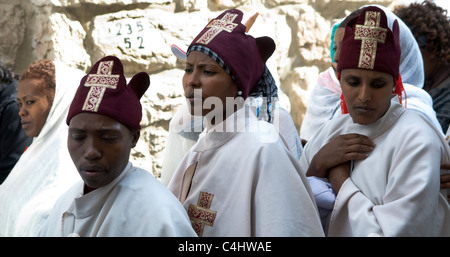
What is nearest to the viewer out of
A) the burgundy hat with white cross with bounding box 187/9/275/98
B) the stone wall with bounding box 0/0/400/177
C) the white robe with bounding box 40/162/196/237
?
the white robe with bounding box 40/162/196/237

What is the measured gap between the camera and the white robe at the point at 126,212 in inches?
73.0

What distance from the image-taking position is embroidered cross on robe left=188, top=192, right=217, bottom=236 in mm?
2103

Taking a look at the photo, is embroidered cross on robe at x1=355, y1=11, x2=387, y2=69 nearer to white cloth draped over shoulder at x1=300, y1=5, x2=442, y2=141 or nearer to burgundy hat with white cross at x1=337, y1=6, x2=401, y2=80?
burgundy hat with white cross at x1=337, y1=6, x2=401, y2=80

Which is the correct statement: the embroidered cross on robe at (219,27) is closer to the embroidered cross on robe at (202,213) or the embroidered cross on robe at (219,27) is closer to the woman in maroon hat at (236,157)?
the woman in maroon hat at (236,157)

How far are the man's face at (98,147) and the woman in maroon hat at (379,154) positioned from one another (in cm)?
82

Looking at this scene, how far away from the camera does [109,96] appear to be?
2.00 meters

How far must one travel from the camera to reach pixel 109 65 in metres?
2.07

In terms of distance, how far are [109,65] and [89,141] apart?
0.94ft

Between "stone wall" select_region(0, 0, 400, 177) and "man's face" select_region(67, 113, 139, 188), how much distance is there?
6.63 ft

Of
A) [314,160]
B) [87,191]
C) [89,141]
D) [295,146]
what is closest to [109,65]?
[89,141]

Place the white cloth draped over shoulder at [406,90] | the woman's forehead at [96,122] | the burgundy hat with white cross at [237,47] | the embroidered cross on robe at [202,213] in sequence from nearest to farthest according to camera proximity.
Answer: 1. the woman's forehead at [96,122]
2. the embroidered cross on robe at [202,213]
3. the burgundy hat with white cross at [237,47]
4. the white cloth draped over shoulder at [406,90]

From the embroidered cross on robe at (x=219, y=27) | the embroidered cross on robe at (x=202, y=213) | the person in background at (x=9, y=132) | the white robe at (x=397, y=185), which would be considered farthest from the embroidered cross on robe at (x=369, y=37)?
the person in background at (x=9, y=132)

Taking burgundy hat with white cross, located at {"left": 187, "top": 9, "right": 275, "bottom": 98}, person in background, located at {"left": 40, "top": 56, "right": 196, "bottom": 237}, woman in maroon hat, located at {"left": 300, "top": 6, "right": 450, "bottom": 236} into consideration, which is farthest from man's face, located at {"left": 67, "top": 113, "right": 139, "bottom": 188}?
woman in maroon hat, located at {"left": 300, "top": 6, "right": 450, "bottom": 236}
